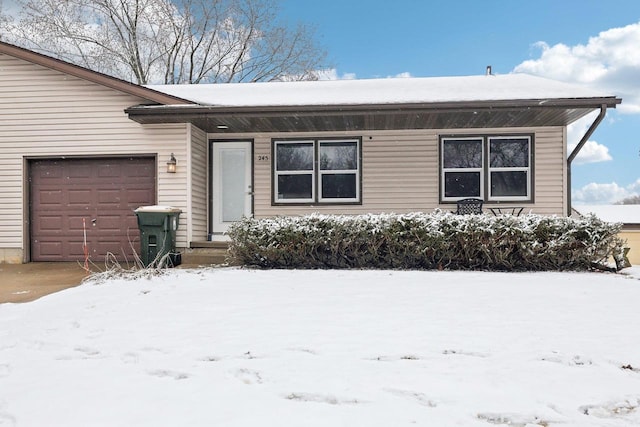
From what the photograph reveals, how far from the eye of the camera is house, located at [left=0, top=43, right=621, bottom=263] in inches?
342

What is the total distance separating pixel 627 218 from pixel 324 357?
26214 millimetres

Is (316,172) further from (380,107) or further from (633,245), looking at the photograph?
(633,245)

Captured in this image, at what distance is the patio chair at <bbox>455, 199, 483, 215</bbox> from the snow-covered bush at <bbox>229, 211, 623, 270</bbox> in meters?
1.71

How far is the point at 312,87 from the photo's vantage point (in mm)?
10562

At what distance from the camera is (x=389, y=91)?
955 cm

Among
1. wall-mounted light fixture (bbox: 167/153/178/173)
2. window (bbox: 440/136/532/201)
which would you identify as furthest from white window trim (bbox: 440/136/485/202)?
wall-mounted light fixture (bbox: 167/153/178/173)

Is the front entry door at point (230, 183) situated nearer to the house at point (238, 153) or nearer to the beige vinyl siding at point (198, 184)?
the house at point (238, 153)

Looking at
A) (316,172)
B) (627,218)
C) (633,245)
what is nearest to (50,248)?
(316,172)

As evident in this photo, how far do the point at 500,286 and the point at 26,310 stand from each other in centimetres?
542

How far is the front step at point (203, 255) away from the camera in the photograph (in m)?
8.41

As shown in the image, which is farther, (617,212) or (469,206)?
(617,212)

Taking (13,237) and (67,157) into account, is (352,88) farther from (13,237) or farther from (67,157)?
(13,237)

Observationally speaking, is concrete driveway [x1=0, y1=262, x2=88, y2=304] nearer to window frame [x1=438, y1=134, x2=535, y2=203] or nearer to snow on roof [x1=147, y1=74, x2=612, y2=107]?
snow on roof [x1=147, y1=74, x2=612, y2=107]

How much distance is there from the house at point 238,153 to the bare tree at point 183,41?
12.8 m
